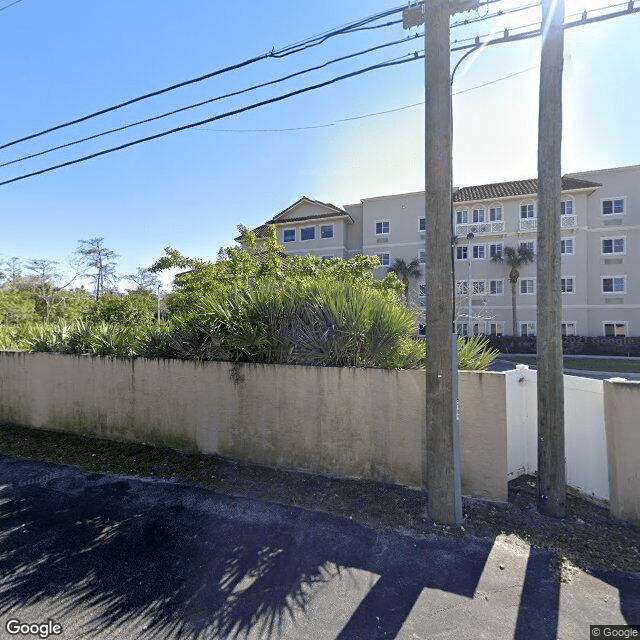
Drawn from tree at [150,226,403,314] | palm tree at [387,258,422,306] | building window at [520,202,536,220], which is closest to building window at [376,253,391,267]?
palm tree at [387,258,422,306]

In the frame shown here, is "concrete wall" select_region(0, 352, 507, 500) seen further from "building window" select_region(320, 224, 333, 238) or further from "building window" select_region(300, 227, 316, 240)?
"building window" select_region(300, 227, 316, 240)

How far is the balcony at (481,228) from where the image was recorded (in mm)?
32625

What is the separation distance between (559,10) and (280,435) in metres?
6.45

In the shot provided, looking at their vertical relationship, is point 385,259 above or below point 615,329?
above

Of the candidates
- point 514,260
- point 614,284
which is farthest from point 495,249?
point 614,284

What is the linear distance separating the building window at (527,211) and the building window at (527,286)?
5512 millimetres

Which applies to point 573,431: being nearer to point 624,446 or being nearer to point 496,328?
point 624,446

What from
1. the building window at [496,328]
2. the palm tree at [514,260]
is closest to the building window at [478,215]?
the palm tree at [514,260]

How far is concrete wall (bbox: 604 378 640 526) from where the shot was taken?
384 cm

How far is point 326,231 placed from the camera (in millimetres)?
36656

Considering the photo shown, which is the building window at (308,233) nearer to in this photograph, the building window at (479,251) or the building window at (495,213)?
the building window at (479,251)

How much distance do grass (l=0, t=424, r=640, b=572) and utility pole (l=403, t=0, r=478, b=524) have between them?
1.37 ft

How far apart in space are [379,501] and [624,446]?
2769 mm

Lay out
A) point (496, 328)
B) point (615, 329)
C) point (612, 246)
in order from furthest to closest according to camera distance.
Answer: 1. point (496, 328)
2. point (612, 246)
3. point (615, 329)
